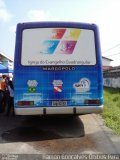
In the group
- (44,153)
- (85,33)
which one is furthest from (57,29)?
(44,153)

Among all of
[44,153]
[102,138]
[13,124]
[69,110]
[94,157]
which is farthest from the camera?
[13,124]

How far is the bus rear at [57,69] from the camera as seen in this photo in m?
10.3

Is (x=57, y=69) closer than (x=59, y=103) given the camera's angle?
No

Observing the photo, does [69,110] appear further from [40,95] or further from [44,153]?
[44,153]

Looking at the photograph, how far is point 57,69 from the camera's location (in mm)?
10539

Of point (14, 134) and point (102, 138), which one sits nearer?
point (102, 138)

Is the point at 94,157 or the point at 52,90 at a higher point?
the point at 52,90

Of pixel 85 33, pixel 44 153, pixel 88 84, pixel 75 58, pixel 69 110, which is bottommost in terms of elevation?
pixel 44 153

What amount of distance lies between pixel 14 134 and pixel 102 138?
2705 millimetres

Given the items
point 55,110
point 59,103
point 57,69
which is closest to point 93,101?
point 59,103

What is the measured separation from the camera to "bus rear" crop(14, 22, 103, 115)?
10.3m

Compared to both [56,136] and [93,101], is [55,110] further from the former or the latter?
[93,101]

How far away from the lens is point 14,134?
1047 centimetres

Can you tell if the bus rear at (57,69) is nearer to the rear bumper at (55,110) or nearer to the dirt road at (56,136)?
the rear bumper at (55,110)
